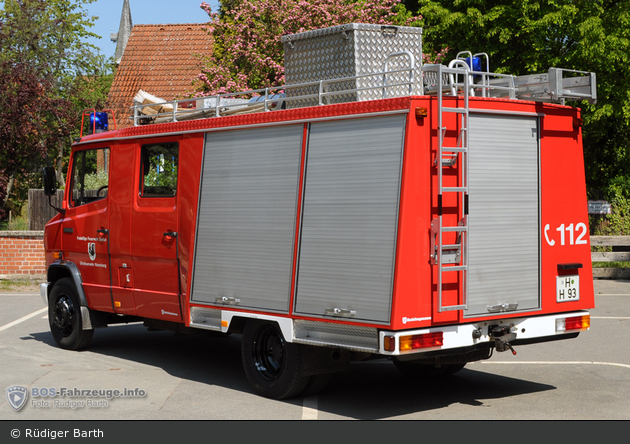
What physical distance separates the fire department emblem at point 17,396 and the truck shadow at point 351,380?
1664 mm

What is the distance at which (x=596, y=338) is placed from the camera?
10.8 m

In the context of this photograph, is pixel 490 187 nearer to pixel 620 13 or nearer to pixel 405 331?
pixel 405 331

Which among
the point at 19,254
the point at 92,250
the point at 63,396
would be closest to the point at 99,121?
the point at 92,250

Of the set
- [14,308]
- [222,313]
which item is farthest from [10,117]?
[222,313]

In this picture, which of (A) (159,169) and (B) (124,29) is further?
(B) (124,29)

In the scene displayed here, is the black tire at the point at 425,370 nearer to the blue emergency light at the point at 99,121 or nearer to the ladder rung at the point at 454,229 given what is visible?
the ladder rung at the point at 454,229

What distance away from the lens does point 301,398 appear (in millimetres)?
7512

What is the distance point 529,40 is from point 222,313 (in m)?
18.2

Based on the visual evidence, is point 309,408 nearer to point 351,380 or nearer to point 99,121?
point 351,380

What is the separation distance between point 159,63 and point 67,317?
23710 mm

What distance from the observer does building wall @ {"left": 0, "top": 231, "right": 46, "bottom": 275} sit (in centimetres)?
1869

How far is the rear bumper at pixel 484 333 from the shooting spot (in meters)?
6.34

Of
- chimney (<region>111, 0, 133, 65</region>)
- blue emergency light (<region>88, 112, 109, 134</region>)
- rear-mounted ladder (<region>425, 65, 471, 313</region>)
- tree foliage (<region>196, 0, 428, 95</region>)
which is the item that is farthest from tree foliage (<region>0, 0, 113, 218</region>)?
chimney (<region>111, 0, 133, 65</region>)

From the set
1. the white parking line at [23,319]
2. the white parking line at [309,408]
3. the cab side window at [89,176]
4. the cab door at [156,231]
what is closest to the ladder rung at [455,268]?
the white parking line at [309,408]
